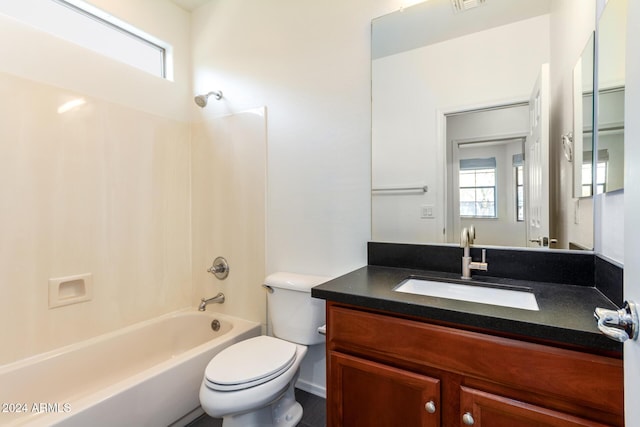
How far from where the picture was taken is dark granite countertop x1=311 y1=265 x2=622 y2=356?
0.78 meters

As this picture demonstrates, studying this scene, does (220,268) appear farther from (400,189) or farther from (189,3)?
(189,3)

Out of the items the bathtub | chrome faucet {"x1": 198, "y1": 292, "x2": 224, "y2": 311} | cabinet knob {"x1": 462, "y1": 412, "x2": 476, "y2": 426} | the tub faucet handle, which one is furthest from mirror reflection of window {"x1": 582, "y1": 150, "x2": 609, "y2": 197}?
chrome faucet {"x1": 198, "y1": 292, "x2": 224, "y2": 311}

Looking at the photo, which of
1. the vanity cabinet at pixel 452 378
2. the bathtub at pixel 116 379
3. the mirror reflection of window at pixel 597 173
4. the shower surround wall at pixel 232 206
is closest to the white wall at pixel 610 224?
the mirror reflection of window at pixel 597 173

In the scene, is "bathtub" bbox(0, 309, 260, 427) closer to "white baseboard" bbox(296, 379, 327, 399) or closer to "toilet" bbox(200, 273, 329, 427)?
"toilet" bbox(200, 273, 329, 427)

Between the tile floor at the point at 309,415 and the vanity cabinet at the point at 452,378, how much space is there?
564mm

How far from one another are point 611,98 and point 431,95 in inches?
28.7

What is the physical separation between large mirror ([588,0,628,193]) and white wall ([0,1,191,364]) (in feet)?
7.86

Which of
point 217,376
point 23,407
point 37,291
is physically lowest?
point 23,407

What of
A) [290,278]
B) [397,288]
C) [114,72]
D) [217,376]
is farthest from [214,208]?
[397,288]

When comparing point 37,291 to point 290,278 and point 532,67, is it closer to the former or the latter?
point 290,278

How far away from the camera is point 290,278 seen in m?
1.80

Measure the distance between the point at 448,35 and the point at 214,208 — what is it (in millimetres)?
1810

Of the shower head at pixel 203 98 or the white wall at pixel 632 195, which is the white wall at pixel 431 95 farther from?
the shower head at pixel 203 98

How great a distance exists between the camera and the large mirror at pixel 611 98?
3.01 feet
